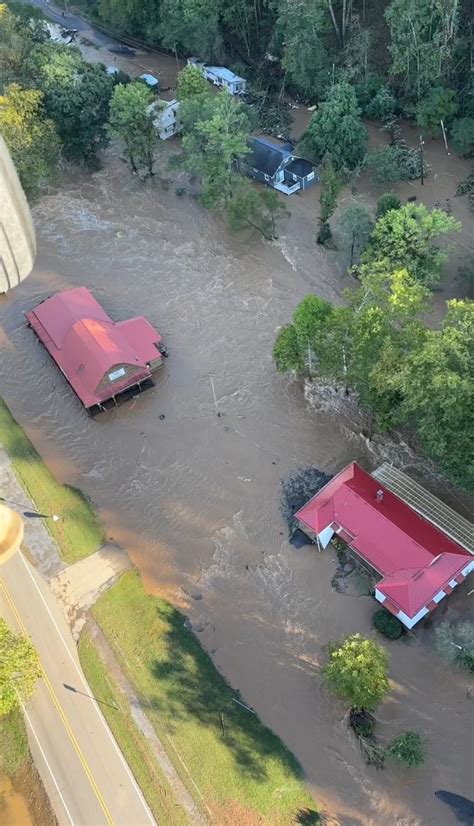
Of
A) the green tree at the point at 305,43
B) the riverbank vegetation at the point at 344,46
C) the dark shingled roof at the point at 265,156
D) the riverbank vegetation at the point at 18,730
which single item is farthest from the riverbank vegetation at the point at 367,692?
the green tree at the point at 305,43

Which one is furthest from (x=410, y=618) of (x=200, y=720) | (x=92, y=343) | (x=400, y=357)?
(x=92, y=343)

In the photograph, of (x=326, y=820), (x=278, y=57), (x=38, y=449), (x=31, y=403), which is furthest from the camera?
(x=278, y=57)

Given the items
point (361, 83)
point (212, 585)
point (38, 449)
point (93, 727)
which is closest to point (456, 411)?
point (212, 585)

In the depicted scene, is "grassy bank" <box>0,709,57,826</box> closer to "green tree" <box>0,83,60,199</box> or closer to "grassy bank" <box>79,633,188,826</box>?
"grassy bank" <box>79,633,188,826</box>

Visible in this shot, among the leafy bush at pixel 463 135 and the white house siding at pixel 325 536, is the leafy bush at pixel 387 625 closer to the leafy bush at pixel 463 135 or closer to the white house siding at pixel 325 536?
the white house siding at pixel 325 536

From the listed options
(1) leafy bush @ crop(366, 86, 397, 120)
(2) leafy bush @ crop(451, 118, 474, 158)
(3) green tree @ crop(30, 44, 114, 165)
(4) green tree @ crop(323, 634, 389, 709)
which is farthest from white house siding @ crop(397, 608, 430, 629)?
(3) green tree @ crop(30, 44, 114, 165)

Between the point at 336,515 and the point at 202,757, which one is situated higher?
the point at 336,515

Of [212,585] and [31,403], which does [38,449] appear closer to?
[31,403]
